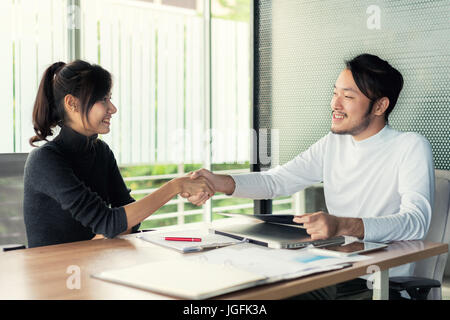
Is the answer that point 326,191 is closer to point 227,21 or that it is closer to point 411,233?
point 411,233

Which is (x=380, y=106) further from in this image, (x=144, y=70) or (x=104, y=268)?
(x=144, y=70)

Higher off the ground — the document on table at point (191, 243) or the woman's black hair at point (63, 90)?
the woman's black hair at point (63, 90)

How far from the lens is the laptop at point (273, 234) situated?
4.45 feet

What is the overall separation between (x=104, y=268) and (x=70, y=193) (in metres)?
0.51

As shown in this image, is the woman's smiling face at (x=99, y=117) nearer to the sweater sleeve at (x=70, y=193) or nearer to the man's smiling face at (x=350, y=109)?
the sweater sleeve at (x=70, y=193)

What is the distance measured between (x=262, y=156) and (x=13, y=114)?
139 cm

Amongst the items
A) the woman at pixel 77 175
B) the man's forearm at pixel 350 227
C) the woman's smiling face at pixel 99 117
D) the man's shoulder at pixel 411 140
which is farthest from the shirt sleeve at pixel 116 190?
the man's shoulder at pixel 411 140

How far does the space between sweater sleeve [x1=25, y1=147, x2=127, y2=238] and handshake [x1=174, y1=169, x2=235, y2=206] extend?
33cm

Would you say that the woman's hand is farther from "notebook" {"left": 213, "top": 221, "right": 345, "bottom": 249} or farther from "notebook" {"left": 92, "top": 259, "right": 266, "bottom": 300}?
"notebook" {"left": 92, "top": 259, "right": 266, "bottom": 300}

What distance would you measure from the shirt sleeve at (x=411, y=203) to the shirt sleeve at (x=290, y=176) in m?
0.45

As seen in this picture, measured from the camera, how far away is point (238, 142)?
3334 millimetres

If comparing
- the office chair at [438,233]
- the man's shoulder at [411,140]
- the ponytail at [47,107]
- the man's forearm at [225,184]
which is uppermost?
the ponytail at [47,107]

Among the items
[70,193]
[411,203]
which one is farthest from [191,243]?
[411,203]
